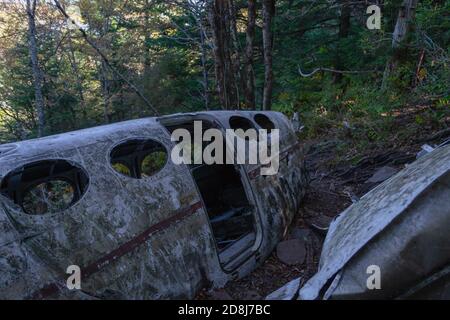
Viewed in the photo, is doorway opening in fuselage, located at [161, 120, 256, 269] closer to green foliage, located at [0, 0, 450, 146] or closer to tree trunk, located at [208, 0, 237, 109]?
tree trunk, located at [208, 0, 237, 109]

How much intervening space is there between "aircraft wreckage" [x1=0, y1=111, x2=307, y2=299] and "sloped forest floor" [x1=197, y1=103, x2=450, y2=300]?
20 cm

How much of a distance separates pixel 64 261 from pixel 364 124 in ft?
27.6

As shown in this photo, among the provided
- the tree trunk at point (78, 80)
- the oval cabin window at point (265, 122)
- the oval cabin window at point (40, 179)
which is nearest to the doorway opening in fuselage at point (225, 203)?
the oval cabin window at point (265, 122)

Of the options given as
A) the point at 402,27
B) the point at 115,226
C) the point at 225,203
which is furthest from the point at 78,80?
the point at 115,226

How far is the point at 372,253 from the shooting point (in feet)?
8.77

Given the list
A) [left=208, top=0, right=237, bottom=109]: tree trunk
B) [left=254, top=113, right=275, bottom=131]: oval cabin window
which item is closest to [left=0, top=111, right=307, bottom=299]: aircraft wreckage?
[left=254, top=113, right=275, bottom=131]: oval cabin window

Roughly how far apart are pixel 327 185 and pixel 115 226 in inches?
222

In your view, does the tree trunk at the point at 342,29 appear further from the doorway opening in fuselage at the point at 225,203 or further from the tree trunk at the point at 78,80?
the tree trunk at the point at 78,80

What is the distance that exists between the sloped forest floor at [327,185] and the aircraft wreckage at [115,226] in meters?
0.20

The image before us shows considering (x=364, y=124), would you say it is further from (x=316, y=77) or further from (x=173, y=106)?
(x=173, y=106)

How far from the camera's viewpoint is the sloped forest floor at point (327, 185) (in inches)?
165

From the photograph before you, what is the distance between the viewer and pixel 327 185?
7.70 m

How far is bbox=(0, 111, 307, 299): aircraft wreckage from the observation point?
8.41 feet
